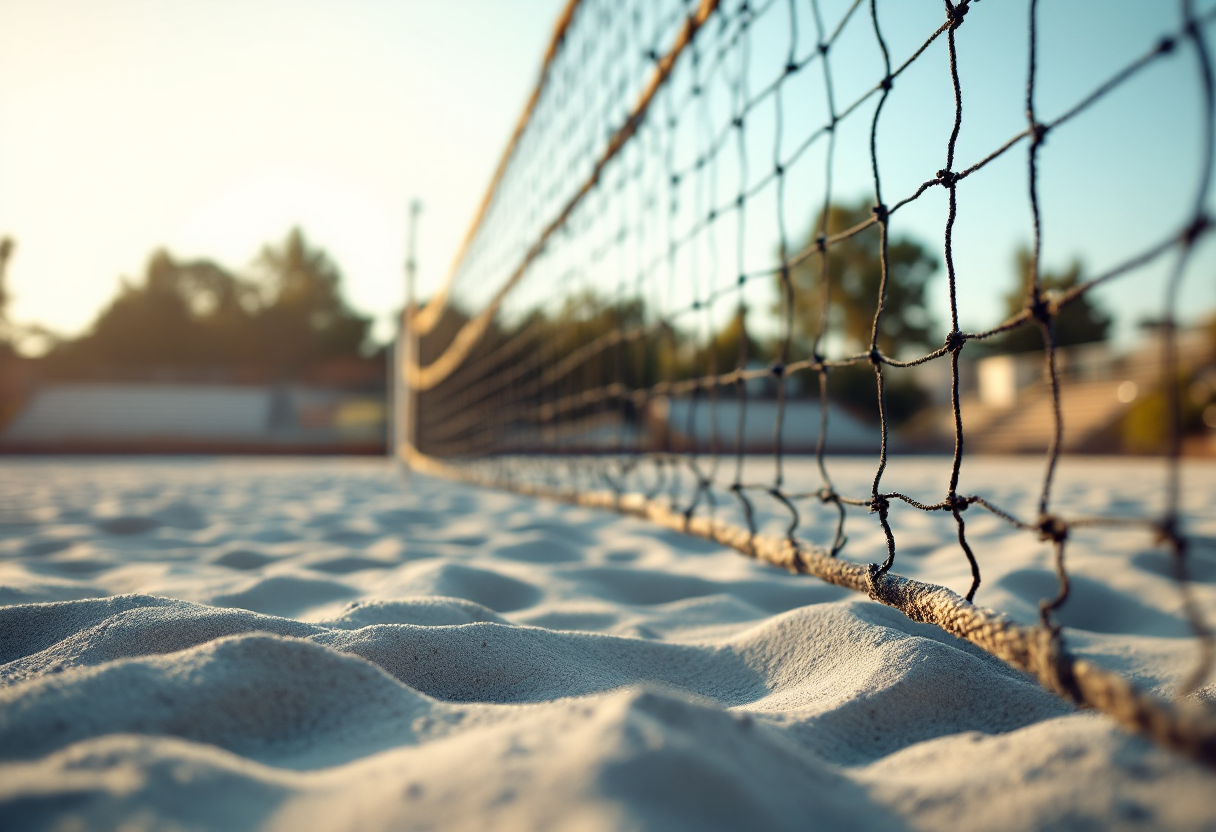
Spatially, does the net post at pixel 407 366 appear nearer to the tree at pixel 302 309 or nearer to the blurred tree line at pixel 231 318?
the blurred tree line at pixel 231 318

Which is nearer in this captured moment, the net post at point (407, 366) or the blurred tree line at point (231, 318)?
the net post at point (407, 366)

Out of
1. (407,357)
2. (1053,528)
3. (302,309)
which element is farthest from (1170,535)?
(302,309)

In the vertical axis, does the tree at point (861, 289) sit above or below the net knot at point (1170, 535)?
above

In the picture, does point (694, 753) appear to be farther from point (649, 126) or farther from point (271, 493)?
point (271, 493)

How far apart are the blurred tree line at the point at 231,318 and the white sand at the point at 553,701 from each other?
26.0 metres

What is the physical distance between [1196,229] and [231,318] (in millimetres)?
30366

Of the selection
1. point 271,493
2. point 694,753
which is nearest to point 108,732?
point 694,753

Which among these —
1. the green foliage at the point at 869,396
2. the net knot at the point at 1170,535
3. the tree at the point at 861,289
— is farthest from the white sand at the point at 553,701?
the tree at the point at 861,289

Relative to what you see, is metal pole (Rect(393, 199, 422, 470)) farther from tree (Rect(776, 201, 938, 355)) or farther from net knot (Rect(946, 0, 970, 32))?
tree (Rect(776, 201, 938, 355))

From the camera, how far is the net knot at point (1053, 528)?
630mm

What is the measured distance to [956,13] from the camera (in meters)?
0.90

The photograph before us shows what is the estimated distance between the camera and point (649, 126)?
7.44 ft

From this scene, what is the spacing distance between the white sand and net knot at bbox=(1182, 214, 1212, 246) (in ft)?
1.14

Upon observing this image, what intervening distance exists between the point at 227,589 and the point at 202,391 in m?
20.5
